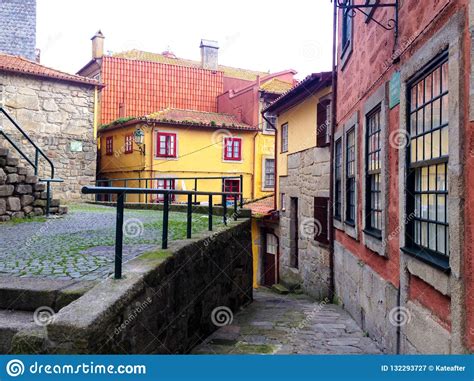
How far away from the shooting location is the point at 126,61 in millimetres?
28312

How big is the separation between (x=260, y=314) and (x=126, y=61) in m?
23.5

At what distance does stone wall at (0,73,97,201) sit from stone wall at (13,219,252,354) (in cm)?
1435

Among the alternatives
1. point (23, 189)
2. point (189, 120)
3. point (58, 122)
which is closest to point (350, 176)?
point (23, 189)

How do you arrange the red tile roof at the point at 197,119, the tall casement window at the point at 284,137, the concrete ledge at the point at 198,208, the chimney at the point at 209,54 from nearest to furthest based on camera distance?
the concrete ledge at the point at 198,208
the tall casement window at the point at 284,137
the red tile roof at the point at 197,119
the chimney at the point at 209,54

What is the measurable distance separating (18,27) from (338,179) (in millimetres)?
21703

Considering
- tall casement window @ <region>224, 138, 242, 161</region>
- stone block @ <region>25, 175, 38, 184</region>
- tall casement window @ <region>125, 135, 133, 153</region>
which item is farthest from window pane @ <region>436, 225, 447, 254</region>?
tall casement window @ <region>224, 138, 242, 161</region>

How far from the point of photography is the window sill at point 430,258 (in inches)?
144

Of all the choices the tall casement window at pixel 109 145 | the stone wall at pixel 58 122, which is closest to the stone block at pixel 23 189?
the stone wall at pixel 58 122

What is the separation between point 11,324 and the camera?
335 centimetres

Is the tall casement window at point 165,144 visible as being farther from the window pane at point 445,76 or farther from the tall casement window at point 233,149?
the window pane at point 445,76

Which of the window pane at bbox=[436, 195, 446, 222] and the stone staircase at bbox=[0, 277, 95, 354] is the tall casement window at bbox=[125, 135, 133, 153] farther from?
the window pane at bbox=[436, 195, 446, 222]

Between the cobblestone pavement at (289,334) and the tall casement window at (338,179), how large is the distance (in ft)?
6.54

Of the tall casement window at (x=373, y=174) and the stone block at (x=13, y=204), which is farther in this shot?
the stone block at (x=13, y=204)

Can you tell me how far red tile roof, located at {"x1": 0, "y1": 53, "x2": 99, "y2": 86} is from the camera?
1884 cm
